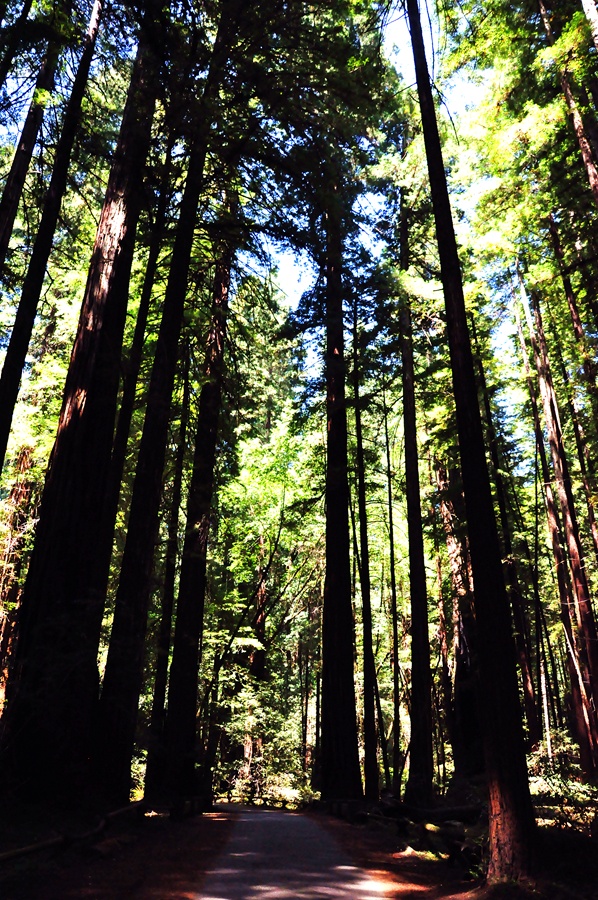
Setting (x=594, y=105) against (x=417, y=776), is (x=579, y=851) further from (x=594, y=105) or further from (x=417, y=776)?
(x=594, y=105)

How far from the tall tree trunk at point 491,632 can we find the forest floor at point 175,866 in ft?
1.03

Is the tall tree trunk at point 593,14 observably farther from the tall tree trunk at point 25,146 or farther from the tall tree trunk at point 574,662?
the tall tree trunk at point 574,662

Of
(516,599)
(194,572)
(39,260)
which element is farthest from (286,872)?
(516,599)

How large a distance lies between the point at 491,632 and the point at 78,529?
5.42 m

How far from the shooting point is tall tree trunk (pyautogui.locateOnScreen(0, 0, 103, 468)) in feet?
26.1

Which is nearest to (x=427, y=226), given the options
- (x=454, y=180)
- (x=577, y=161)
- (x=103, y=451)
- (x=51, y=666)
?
(x=454, y=180)

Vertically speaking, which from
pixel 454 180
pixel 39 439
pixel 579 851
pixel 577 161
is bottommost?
pixel 579 851

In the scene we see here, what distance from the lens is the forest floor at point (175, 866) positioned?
458 centimetres

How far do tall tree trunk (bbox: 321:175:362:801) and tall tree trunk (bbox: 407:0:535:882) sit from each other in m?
4.19

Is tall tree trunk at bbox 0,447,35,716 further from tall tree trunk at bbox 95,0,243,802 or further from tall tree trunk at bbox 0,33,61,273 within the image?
tall tree trunk at bbox 0,33,61,273

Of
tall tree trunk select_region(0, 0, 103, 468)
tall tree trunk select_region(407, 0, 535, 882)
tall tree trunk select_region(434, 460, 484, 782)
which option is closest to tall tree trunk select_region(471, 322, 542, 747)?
tall tree trunk select_region(434, 460, 484, 782)

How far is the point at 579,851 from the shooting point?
19.9 ft

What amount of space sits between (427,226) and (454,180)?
1.96 metres

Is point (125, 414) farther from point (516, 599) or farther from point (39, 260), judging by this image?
point (516, 599)
